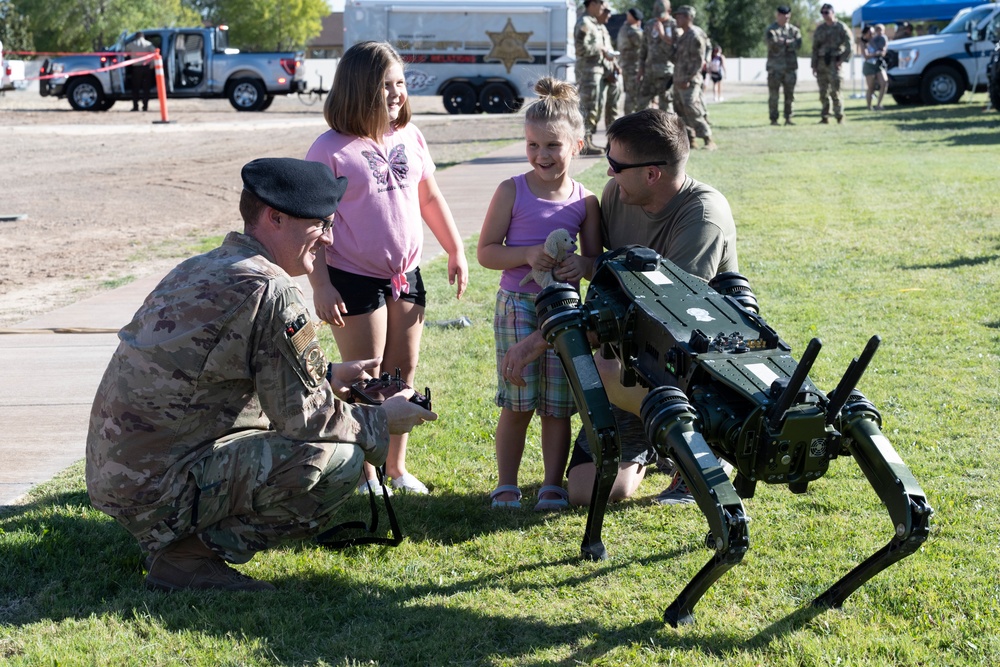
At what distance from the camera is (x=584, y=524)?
13.3 ft

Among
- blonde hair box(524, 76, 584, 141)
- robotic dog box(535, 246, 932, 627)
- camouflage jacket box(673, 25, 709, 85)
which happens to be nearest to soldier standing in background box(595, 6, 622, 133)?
camouflage jacket box(673, 25, 709, 85)

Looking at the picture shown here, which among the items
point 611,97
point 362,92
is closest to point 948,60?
point 611,97

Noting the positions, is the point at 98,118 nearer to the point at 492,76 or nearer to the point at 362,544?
the point at 492,76

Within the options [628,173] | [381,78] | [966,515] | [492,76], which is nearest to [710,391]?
[628,173]

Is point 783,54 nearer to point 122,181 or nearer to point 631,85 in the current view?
point 631,85

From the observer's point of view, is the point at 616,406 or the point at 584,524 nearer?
the point at 584,524

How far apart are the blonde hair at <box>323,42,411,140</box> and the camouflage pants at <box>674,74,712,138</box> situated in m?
14.4

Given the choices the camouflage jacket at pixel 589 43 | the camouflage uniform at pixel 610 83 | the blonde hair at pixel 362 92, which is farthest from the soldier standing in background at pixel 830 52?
the blonde hair at pixel 362 92

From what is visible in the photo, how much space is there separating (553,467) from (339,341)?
1.01 metres

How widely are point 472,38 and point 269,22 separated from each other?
54066 millimetres

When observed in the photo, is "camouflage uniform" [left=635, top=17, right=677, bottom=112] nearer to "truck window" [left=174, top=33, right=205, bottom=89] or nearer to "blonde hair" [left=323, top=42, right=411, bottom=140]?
"blonde hair" [left=323, top=42, right=411, bottom=140]

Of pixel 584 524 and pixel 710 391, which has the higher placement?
pixel 710 391

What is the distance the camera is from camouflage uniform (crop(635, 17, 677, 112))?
59.9 ft

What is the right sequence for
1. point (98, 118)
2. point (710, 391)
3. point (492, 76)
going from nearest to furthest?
point (710, 391) < point (98, 118) < point (492, 76)
